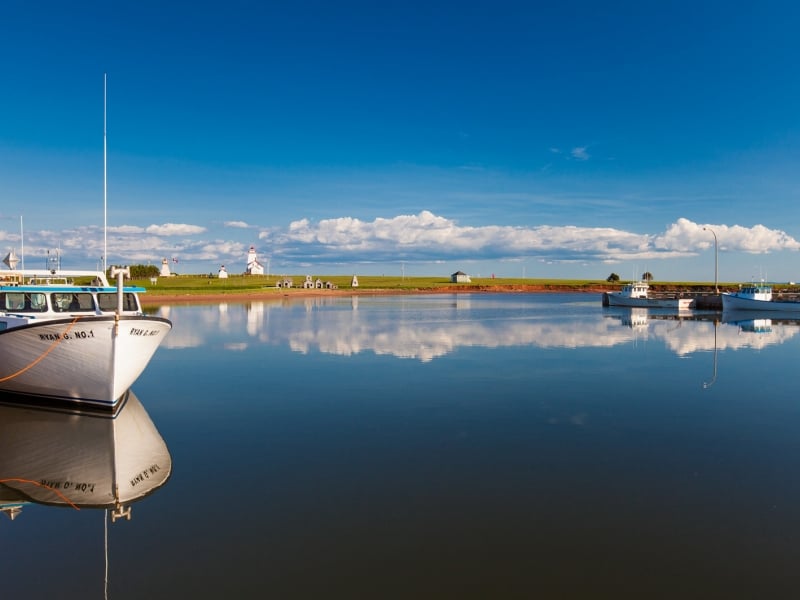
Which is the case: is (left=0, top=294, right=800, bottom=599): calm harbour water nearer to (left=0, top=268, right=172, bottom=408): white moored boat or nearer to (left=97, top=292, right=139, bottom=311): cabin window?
(left=0, top=268, right=172, bottom=408): white moored boat

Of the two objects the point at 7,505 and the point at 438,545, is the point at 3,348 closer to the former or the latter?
the point at 7,505

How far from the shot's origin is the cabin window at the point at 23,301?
2210cm

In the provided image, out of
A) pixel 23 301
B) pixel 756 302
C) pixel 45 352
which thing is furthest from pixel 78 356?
pixel 756 302

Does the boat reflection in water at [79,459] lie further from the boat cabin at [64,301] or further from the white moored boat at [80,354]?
the boat cabin at [64,301]

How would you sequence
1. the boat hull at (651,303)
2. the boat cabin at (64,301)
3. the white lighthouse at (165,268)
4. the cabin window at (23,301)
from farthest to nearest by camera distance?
the white lighthouse at (165,268), the boat hull at (651,303), the cabin window at (23,301), the boat cabin at (64,301)

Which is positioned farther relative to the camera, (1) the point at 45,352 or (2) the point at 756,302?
(2) the point at 756,302

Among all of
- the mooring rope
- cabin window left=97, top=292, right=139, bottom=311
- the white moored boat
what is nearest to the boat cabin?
cabin window left=97, top=292, right=139, bottom=311

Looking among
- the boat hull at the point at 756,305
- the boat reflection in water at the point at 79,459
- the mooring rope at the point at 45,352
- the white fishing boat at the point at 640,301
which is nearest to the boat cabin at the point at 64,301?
the mooring rope at the point at 45,352

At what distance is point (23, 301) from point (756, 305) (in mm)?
77695

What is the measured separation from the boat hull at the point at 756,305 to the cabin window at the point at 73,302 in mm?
75531

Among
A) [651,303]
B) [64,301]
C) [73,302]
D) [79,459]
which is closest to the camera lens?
[79,459]

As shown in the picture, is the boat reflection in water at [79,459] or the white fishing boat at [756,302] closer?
the boat reflection in water at [79,459]

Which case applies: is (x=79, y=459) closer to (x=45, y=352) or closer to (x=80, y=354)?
(x=80, y=354)

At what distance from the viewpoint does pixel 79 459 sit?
1359 centimetres
